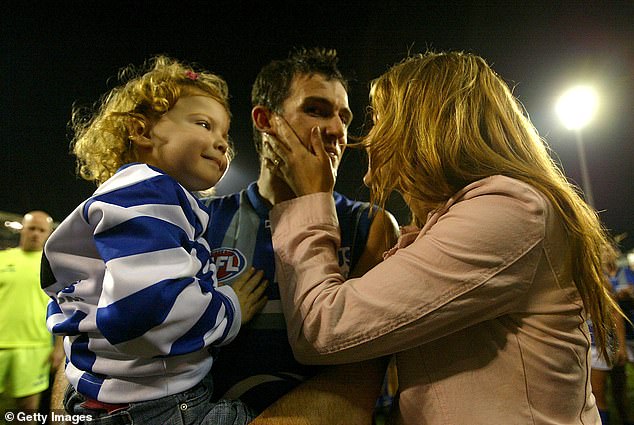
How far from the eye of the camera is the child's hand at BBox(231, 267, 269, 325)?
1343 mm

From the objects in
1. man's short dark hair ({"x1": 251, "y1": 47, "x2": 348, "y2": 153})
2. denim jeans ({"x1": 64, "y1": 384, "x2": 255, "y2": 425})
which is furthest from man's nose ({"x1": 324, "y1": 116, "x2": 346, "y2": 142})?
denim jeans ({"x1": 64, "y1": 384, "x2": 255, "y2": 425})

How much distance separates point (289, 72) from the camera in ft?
7.13

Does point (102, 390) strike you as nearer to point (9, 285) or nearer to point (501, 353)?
point (501, 353)

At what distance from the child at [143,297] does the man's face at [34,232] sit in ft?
11.6

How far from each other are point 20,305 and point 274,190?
3406 millimetres

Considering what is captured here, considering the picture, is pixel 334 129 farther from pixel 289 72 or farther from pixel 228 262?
pixel 228 262

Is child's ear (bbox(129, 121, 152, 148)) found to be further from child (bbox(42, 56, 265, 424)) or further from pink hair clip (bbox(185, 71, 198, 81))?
pink hair clip (bbox(185, 71, 198, 81))

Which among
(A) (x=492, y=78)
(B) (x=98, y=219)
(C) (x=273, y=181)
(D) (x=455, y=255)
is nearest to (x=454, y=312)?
(D) (x=455, y=255)

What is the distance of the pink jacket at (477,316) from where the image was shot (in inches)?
36.7

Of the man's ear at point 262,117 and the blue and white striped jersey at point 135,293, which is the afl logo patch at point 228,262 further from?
the man's ear at point 262,117

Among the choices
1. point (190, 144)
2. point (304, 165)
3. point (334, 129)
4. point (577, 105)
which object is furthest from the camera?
point (577, 105)

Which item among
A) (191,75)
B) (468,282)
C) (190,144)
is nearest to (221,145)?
(190,144)

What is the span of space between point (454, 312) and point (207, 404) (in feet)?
2.40

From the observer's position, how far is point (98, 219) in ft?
3.44
